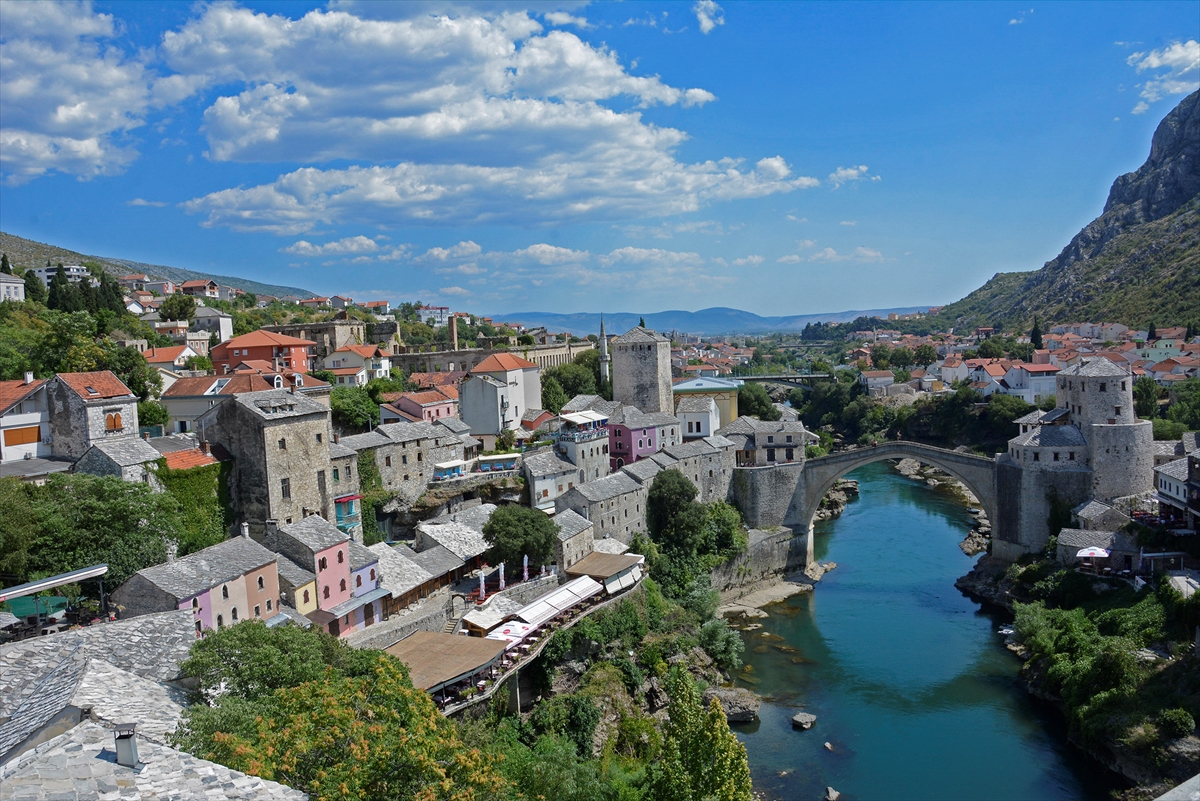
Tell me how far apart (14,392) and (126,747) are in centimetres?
1848

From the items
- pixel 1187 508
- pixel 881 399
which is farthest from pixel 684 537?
pixel 881 399

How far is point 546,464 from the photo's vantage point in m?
29.3

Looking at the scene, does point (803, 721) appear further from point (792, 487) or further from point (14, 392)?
point (14, 392)

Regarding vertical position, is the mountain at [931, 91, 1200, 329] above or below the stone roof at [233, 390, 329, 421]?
above

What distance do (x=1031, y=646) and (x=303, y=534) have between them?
20.8 meters

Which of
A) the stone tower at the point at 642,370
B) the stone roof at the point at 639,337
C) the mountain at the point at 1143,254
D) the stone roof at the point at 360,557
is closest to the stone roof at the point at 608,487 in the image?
the stone roof at the point at 360,557

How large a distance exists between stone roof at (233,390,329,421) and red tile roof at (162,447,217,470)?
62.8 inches

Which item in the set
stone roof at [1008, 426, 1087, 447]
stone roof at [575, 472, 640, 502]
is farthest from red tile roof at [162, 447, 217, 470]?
stone roof at [1008, 426, 1087, 447]

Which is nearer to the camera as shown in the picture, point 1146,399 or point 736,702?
point 736,702

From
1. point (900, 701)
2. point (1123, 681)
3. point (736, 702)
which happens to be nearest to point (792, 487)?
point (900, 701)

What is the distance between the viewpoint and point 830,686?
24.3m

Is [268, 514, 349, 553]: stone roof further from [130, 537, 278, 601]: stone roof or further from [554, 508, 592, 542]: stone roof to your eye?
[554, 508, 592, 542]: stone roof

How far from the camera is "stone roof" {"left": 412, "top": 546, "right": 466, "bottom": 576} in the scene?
2347cm

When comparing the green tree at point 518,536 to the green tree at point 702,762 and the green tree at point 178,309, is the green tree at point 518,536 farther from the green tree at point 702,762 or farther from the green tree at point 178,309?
the green tree at point 178,309
